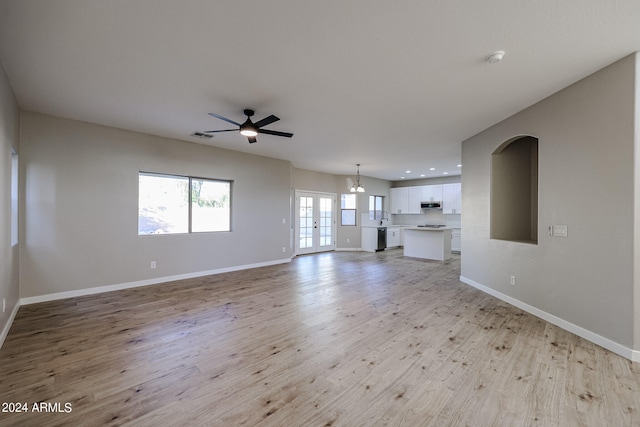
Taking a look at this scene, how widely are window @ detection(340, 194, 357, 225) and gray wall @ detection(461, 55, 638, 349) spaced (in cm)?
606

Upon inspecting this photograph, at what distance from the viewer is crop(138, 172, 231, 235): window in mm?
5004

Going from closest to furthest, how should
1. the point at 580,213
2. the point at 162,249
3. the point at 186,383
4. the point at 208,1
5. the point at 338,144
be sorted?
the point at 208,1
the point at 186,383
the point at 580,213
the point at 162,249
the point at 338,144

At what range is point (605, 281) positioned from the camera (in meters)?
2.63

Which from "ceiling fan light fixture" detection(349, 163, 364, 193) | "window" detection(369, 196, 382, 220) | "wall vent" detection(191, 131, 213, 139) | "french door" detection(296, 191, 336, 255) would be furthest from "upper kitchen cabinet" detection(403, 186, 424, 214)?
"wall vent" detection(191, 131, 213, 139)

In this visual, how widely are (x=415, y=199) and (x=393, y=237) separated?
1.68 metres

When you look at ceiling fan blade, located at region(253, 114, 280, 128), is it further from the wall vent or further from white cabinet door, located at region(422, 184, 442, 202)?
white cabinet door, located at region(422, 184, 442, 202)

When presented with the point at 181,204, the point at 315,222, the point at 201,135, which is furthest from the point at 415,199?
the point at 181,204

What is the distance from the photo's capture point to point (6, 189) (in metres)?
2.93

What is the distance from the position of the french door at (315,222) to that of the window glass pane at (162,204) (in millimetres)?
3602

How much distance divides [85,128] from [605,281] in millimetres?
7100

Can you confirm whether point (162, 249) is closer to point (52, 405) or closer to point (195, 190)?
point (195, 190)

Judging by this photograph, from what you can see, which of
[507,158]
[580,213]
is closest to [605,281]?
[580,213]

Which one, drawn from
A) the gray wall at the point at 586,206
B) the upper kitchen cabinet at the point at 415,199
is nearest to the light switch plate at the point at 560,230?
the gray wall at the point at 586,206

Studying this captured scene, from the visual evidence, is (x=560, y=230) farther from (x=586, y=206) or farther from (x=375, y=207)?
(x=375, y=207)
